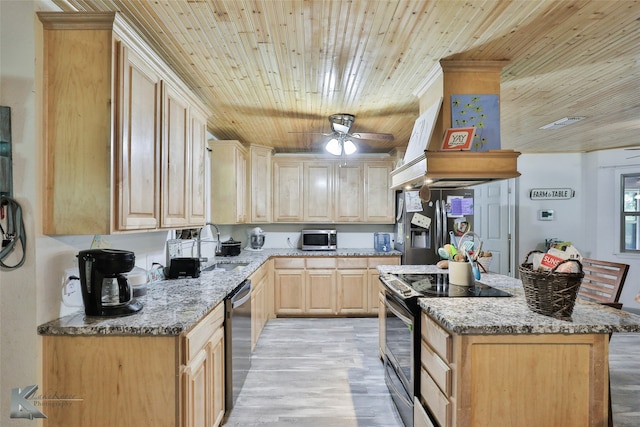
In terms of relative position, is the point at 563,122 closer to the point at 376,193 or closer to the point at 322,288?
the point at 376,193

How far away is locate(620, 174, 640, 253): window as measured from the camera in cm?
443

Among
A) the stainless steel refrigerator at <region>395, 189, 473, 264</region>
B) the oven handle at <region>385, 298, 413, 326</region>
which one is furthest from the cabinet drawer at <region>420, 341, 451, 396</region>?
the stainless steel refrigerator at <region>395, 189, 473, 264</region>

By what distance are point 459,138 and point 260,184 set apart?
296 centimetres

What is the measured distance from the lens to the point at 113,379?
4.67 feet

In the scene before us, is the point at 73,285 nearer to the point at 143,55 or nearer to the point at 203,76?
the point at 143,55

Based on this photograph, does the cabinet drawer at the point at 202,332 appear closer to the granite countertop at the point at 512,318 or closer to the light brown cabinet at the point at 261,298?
the light brown cabinet at the point at 261,298

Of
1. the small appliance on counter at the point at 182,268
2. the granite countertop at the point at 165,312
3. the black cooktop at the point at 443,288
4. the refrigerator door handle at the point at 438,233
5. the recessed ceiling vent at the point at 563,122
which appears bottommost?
the granite countertop at the point at 165,312

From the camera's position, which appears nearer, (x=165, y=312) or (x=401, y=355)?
(x=165, y=312)

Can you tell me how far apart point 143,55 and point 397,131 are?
2.80 metres

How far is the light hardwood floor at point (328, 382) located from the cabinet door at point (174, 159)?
58.0 inches

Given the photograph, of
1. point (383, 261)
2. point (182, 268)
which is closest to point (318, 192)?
point (383, 261)

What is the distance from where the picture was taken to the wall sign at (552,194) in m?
4.88

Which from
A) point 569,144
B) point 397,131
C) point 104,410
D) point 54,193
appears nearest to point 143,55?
point 54,193

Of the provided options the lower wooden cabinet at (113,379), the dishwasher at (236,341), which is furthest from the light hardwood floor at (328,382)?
the lower wooden cabinet at (113,379)
